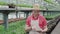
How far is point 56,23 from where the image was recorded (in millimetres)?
10688

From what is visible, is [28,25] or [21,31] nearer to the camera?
[28,25]

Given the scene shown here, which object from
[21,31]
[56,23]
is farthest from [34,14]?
[56,23]

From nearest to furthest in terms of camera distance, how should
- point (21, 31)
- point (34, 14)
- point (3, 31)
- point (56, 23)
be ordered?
point (34, 14) < point (3, 31) < point (21, 31) < point (56, 23)

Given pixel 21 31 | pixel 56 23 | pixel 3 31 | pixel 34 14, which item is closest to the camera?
pixel 34 14

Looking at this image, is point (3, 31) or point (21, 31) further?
point (21, 31)

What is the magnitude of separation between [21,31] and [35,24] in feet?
12.3

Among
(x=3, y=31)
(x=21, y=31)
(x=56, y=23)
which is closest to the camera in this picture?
(x=3, y=31)

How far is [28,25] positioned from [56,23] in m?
4.72

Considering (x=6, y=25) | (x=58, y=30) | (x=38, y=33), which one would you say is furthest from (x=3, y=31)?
(x=38, y=33)

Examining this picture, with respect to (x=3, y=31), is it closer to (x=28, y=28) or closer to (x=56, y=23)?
(x=56, y=23)

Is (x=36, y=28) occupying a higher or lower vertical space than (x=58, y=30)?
higher

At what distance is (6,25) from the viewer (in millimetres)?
9508

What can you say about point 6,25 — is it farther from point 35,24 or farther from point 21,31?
point 35,24

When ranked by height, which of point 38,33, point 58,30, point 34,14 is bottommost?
point 58,30
